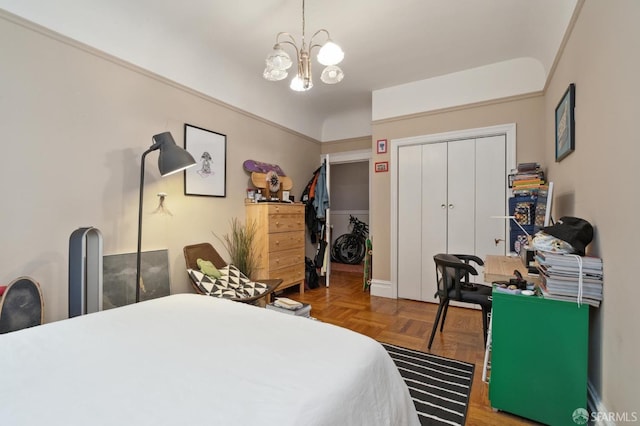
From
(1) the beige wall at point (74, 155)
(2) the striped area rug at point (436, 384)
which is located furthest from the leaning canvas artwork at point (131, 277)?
(2) the striped area rug at point (436, 384)

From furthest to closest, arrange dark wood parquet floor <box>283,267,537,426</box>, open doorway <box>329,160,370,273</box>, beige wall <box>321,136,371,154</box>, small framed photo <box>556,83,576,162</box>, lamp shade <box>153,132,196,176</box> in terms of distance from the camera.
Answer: open doorway <box>329,160,370,273</box>
beige wall <box>321,136,371,154</box>
lamp shade <box>153,132,196,176</box>
small framed photo <box>556,83,576,162</box>
dark wood parquet floor <box>283,267,537,426</box>

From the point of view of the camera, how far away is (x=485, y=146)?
3.23 m

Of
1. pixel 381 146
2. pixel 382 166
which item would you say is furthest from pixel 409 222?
pixel 381 146

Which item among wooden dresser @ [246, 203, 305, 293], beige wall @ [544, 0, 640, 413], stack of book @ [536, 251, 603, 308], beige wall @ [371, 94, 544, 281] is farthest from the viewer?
wooden dresser @ [246, 203, 305, 293]

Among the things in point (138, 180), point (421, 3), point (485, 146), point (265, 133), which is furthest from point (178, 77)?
point (485, 146)

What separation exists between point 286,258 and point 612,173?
303 centimetres

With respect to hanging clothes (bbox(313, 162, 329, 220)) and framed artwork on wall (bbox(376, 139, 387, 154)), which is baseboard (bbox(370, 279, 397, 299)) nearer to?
hanging clothes (bbox(313, 162, 329, 220))

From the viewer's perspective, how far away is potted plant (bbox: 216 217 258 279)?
3.22 m

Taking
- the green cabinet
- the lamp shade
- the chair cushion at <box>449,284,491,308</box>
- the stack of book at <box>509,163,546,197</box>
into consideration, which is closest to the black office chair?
the chair cushion at <box>449,284,491,308</box>

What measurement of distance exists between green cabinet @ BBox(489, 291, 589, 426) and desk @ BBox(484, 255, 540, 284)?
224 millimetres

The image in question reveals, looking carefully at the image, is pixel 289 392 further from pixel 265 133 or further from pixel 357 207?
pixel 357 207

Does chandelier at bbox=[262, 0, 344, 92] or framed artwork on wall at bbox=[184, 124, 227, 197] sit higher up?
chandelier at bbox=[262, 0, 344, 92]

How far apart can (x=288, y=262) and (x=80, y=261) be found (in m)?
2.19

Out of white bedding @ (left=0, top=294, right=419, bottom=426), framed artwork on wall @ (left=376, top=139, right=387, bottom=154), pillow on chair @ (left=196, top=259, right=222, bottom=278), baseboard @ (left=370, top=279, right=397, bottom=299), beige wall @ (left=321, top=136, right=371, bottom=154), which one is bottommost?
baseboard @ (left=370, top=279, right=397, bottom=299)
